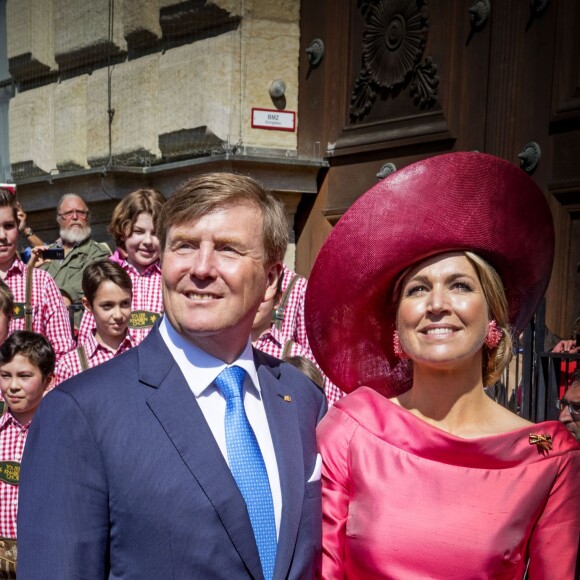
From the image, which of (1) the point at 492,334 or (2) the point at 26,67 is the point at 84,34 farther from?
(1) the point at 492,334

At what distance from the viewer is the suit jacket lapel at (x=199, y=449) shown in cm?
167

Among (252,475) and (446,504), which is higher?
(252,475)

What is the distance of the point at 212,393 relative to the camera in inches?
72.5

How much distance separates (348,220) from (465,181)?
1.02 feet

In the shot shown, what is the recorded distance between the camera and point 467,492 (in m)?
2.04

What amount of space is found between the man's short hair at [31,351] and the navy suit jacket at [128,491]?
225 cm

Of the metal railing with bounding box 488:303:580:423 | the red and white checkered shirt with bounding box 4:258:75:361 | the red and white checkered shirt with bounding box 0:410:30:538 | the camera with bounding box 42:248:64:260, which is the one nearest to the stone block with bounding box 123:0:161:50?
the camera with bounding box 42:248:64:260

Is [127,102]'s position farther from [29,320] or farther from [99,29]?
[29,320]

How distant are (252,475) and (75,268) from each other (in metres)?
4.33

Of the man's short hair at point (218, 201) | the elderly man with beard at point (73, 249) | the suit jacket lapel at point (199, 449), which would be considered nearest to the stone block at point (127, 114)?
the elderly man with beard at point (73, 249)

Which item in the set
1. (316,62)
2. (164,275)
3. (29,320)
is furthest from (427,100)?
(164,275)

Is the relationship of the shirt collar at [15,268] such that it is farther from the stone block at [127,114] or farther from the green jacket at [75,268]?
the stone block at [127,114]

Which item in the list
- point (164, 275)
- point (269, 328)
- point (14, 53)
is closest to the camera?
point (164, 275)

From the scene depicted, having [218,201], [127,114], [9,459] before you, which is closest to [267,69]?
[127,114]
